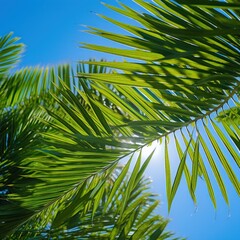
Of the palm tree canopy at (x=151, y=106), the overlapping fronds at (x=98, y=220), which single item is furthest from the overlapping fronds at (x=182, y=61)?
the overlapping fronds at (x=98, y=220)

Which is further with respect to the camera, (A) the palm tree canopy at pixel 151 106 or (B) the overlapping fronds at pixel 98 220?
(B) the overlapping fronds at pixel 98 220

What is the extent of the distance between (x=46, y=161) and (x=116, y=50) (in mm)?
673

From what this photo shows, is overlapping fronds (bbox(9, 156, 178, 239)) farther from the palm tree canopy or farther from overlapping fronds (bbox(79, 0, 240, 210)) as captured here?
overlapping fronds (bbox(79, 0, 240, 210))

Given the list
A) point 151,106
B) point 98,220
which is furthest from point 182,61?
point 98,220

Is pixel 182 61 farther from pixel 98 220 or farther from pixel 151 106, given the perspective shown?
pixel 98 220

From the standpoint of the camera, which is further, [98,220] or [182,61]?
[98,220]

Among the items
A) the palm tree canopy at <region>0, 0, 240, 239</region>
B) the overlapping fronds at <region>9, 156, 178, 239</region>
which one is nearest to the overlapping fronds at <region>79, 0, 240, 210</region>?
the palm tree canopy at <region>0, 0, 240, 239</region>

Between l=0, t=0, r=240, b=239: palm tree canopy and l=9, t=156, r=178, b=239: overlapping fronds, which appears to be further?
l=9, t=156, r=178, b=239: overlapping fronds

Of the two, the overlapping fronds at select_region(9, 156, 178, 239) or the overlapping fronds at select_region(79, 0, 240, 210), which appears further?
the overlapping fronds at select_region(9, 156, 178, 239)

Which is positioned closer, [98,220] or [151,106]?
[151,106]

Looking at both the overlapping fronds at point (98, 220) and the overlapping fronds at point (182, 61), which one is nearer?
the overlapping fronds at point (182, 61)

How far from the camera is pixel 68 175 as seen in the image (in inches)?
66.9

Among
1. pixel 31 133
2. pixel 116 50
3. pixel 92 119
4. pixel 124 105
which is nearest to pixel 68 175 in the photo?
pixel 92 119

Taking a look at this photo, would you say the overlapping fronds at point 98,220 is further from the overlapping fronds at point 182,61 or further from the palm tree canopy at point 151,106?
the overlapping fronds at point 182,61
